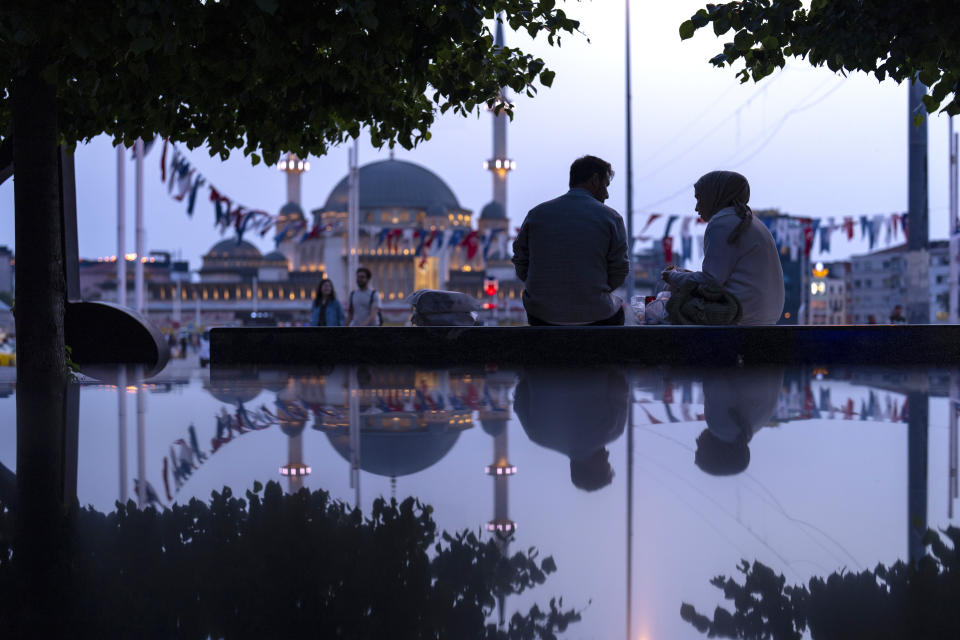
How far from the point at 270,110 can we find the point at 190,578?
3855mm

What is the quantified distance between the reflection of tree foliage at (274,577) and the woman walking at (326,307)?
25.0 feet

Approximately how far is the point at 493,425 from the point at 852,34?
8.29ft

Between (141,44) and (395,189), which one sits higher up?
(395,189)

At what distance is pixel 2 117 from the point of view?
5.15 meters

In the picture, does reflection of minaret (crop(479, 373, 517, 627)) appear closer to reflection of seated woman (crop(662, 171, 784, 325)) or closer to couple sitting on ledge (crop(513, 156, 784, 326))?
couple sitting on ledge (crop(513, 156, 784, 326))

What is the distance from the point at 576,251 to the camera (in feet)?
14.3

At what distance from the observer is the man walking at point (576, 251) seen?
437cm

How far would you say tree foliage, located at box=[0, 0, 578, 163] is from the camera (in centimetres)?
342

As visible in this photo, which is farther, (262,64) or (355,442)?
(262,64)

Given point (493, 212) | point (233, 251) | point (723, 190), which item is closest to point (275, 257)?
point (233, 251)

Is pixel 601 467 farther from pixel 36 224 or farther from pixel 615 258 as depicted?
pixel 36 224

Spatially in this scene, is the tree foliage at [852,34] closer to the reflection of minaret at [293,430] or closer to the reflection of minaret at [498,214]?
the reflection of minaret at [293,430]

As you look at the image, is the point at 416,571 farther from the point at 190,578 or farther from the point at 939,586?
the point at 939,586

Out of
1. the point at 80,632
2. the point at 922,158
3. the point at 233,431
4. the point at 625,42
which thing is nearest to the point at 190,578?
the point at 80,632
